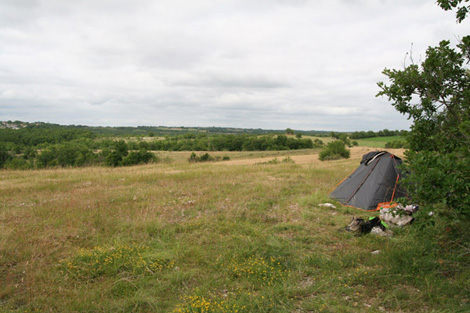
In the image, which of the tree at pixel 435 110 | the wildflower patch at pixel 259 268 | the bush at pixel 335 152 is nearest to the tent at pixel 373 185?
the tree at pixel 435 110

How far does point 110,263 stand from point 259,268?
2.45 meters

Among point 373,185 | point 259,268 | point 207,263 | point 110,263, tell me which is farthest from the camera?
point 373,185

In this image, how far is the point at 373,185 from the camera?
27.5 ft

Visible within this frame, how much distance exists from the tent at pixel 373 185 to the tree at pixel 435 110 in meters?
3.95

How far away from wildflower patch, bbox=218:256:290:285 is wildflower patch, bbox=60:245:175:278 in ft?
3.34

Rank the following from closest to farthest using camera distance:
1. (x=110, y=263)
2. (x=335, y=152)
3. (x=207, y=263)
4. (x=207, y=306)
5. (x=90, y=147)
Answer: (x=207, y=306)
(x=110, y=263)
(x=207, y=263)
(x=335, y=152)
(x=90, y=147)

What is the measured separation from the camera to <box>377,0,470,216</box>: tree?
10.7ft

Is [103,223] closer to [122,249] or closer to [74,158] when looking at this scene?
[122,249]

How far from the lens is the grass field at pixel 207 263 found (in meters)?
3.47

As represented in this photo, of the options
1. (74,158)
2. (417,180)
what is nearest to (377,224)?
(417,180)

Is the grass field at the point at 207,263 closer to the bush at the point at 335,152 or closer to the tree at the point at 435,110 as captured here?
the tree at the point at 435,110

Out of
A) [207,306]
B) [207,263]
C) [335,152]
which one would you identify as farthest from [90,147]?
[207,306]

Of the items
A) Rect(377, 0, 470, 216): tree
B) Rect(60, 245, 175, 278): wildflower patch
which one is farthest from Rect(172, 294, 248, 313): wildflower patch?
Rect(377, 0, 470, 216): tree

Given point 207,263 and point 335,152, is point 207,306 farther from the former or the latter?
point 335,152
